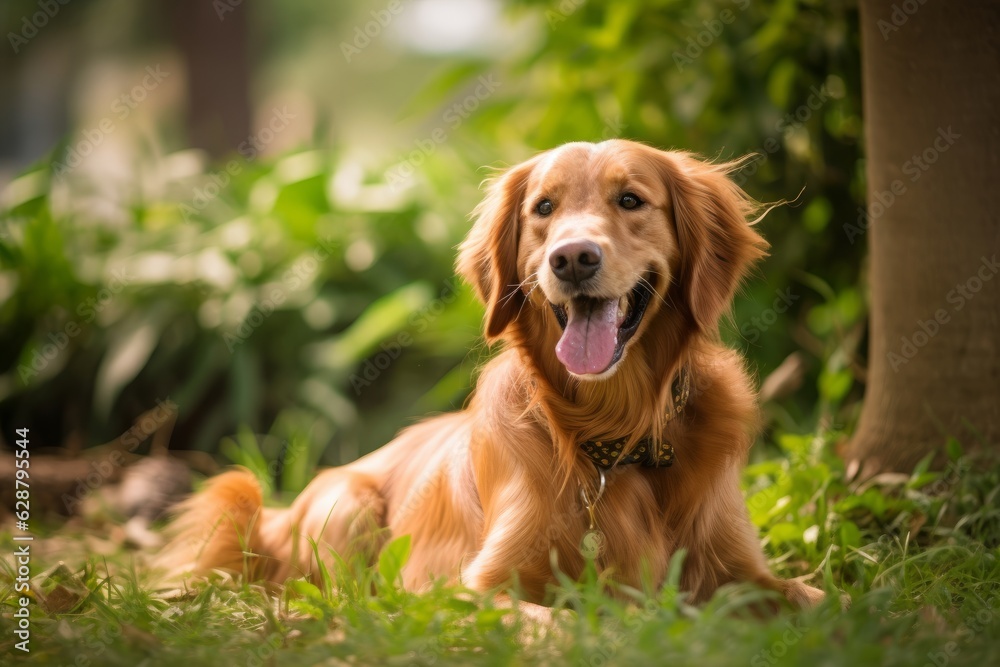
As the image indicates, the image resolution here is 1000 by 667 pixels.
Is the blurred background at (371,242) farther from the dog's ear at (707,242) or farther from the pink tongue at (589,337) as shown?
the pink tongue at (589,337)

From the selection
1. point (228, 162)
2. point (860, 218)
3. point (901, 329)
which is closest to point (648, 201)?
point (901, 329)

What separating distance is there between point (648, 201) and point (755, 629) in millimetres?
1368

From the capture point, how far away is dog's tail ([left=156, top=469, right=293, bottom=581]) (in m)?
3.38

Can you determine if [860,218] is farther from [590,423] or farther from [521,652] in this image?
[521,652]

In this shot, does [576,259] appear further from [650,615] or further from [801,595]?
[801,595]

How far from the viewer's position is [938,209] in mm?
3338

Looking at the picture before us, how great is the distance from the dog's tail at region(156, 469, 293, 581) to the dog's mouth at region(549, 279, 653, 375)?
1.43m

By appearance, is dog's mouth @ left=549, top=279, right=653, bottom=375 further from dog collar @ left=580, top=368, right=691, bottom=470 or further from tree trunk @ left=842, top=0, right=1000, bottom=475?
tree trunk @ left=842, top=0, right=1000, bottom=475

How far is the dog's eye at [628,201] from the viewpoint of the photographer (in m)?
2.84

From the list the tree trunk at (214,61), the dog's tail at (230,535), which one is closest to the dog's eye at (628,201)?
the dog's tail at (230,535)

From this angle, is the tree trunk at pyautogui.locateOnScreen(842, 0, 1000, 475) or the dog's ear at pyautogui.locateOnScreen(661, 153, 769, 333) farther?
the tree trunk at pyautogui.locateOnScreen(842, 0, 1000, 475)

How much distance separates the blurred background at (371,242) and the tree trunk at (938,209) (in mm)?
715

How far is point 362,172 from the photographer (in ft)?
19.7

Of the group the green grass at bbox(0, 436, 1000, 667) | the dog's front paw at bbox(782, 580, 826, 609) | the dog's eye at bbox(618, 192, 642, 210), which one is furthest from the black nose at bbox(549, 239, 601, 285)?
the dog's front paw at bbox(782, 580, 826, 609)
